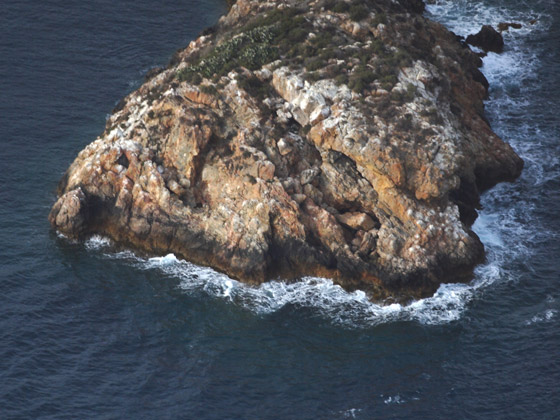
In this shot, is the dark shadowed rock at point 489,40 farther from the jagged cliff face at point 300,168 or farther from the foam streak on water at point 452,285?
the jagged cliff face at point 300,168

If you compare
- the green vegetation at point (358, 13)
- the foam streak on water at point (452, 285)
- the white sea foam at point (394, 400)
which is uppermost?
the green vegetation at point (358, 13)

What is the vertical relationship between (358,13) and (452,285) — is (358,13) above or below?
above

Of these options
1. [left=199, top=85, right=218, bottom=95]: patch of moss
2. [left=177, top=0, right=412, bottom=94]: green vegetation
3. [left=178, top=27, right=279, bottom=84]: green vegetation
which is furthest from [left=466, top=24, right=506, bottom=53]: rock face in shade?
[left=199, top=85, right=218, bottom=95]: patch of moss

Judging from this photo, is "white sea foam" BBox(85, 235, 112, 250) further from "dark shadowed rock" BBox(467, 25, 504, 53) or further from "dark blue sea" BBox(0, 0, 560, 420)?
"dark shadowed rock" BBox(467, 25, 504, 53)

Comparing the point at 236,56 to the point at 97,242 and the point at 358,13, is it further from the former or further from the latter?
the point at 97,242

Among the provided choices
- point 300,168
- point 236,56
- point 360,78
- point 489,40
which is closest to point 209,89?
point 236,56

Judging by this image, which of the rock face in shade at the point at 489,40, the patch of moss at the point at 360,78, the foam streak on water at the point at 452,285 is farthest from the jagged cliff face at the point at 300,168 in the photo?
the rock face in shade at the point at 489,40
